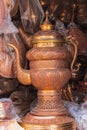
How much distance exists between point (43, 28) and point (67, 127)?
30cm

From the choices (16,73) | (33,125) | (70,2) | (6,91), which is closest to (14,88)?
(6,91)

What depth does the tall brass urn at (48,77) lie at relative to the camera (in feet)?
3.24

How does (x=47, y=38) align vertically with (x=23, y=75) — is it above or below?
above

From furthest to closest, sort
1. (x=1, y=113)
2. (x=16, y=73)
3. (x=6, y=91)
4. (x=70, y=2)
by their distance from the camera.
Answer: (x=70, y=2)
(x=6, y=91)
(x=16, y=73)
(x=1, y=113)

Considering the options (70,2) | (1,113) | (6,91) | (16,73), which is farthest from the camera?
(70,2)

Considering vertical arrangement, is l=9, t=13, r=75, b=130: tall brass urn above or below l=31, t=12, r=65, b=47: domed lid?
below

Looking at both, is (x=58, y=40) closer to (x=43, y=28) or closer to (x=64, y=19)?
(x=43, y=28)

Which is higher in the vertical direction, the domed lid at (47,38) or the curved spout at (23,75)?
the domed lid at (47,38)

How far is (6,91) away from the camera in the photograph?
3.99 ft

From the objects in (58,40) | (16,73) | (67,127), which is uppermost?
(58,40)

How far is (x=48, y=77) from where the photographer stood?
99 centimetres

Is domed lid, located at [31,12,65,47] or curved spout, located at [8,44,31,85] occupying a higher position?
domed lid, located at [31,12,65,47]

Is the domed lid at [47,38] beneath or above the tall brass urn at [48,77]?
above

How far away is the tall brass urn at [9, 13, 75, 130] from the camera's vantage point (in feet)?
3.24
